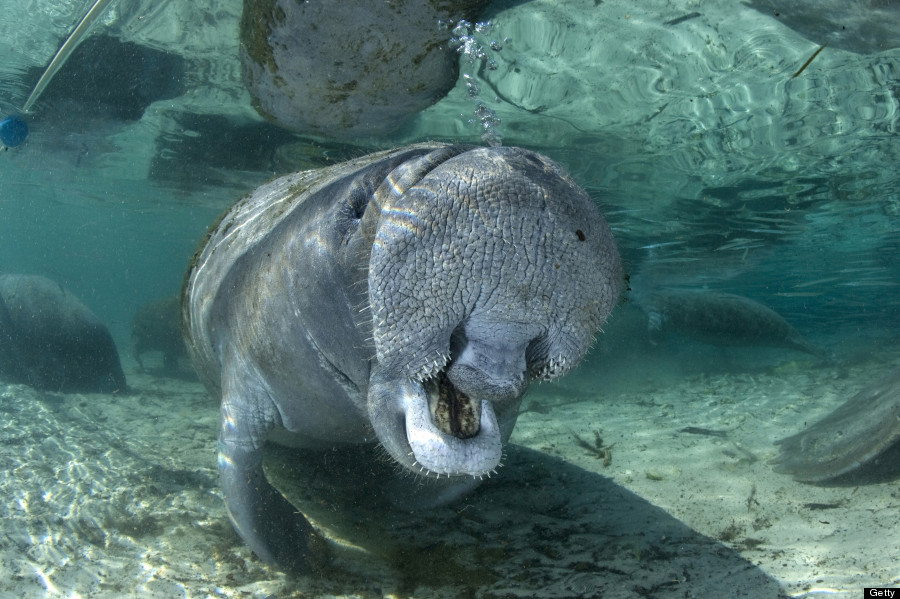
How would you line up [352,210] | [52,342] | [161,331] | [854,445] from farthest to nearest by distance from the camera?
1. [161,331]
2. [52,342]
3. [854,445]
4. [352,210]

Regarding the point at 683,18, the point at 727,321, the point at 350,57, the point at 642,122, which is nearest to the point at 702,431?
the point at 683,18

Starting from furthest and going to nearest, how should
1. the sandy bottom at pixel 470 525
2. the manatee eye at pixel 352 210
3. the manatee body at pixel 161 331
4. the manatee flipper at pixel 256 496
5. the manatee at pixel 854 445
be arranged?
the manatee body at pixel 161 331, the manatee at pixel 854 445, the manatee flipper at pixel 256 496, the sandy bottom at pixel 470 525, the manatee eye at pixel 352 210

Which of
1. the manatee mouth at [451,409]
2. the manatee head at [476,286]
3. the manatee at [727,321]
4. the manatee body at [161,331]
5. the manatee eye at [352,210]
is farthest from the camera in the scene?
the manatee at [727,321]

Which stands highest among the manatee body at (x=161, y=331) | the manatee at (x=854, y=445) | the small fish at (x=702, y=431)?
the manatee at (x=854, y=445)

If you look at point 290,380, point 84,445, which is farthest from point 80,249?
point 290,380

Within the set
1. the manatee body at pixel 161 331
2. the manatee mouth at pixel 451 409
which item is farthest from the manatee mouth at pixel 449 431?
the manatee body at pixel 161 331

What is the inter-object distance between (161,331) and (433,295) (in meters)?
11.7

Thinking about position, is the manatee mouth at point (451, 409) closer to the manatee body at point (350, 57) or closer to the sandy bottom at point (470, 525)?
the sandy bottom at point (470, 525)

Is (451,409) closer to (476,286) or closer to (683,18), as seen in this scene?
(476,286)

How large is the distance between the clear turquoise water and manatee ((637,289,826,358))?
205 cm

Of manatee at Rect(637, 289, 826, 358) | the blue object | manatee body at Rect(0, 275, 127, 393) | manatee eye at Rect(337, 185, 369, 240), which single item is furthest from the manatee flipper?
manatee at Rect(637, 289, 826, 358)

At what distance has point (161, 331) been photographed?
38.2ft

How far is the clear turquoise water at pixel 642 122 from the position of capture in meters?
6.43

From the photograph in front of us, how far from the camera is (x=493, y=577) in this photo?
284 cm
